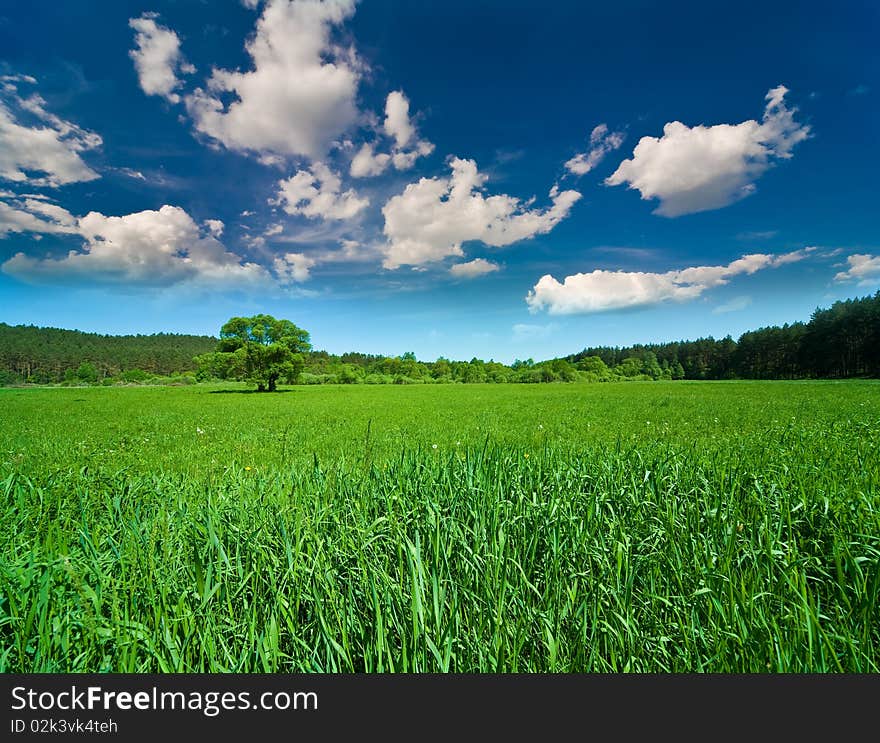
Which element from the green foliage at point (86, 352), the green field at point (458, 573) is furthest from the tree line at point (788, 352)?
the green foliage at point (86, 352)

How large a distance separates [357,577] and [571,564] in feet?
5.48

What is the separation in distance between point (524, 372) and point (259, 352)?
8769cm

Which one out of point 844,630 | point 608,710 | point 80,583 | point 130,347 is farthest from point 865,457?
point 130,347

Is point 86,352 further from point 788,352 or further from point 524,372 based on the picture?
point 788,352

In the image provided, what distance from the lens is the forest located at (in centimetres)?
8007

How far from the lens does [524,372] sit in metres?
120

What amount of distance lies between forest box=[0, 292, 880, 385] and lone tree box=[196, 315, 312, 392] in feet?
47.5

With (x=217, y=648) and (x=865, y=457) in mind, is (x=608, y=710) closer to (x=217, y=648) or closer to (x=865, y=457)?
(x=217, y=648)

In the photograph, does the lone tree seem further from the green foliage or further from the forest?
the green foliage

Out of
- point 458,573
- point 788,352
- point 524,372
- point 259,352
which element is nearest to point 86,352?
point 259,352

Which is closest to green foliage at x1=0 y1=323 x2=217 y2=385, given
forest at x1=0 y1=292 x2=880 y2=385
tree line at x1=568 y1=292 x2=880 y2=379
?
forest at x1=0 y1=292 x2=880 y2=385

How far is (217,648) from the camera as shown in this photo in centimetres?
232

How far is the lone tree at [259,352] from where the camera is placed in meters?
48.6

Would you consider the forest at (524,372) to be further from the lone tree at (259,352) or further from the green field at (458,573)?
the green field at (458,573)
